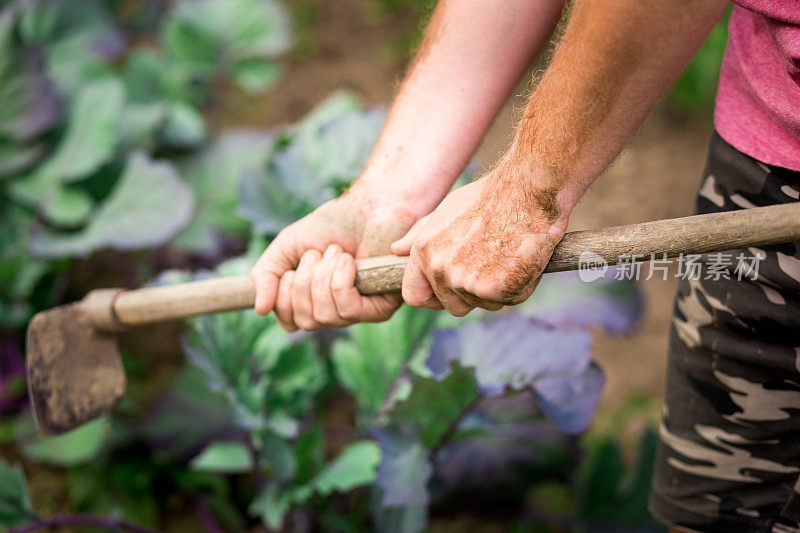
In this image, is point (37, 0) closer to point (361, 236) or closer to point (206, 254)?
point (206, 254)

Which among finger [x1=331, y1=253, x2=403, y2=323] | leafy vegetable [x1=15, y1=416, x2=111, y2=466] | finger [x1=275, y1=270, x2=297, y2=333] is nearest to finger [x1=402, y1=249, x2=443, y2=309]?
finger [x1=331, y1=253, x2=403, y2=323]

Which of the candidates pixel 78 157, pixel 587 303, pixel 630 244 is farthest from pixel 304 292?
pixel 78 157

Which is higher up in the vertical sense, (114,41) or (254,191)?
(254,191)

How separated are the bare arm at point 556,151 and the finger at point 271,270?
0.85 feet

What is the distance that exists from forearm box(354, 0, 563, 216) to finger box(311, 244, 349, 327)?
16 centimetres

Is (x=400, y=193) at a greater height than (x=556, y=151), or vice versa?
(x=556, y=151)

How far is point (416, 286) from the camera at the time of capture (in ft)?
3.70

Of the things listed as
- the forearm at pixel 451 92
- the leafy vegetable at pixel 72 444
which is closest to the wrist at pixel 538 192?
the forearm at pixel 451 92

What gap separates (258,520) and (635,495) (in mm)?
1043

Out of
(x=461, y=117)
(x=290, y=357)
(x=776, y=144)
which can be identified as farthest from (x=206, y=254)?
(x=776, y=144)

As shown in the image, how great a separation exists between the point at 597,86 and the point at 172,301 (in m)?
0.88

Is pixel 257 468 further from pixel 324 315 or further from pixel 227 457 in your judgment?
pixel 324 315

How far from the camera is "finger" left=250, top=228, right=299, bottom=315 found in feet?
4.13

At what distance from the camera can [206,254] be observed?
2266mm
